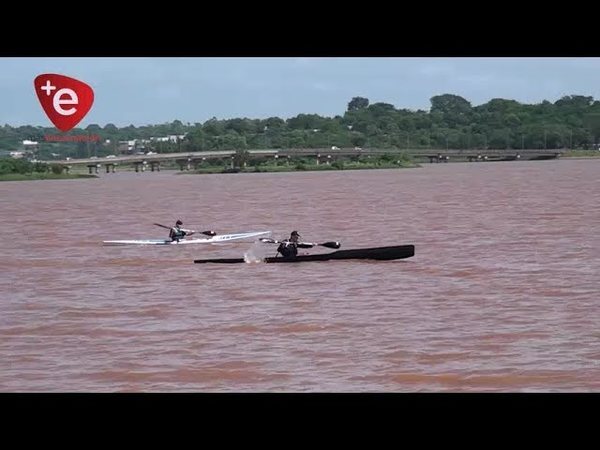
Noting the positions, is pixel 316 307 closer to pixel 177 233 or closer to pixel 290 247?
pixel 290 247

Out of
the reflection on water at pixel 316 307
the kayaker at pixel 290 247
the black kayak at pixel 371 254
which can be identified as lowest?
the reflection on water at pixel 316 307

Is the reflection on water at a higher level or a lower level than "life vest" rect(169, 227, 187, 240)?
lower

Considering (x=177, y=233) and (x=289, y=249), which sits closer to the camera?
(x=289, y=249)

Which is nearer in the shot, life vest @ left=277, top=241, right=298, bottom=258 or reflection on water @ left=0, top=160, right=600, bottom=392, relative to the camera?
reflection on water @ left=0, top=160, right=600, bottom=392

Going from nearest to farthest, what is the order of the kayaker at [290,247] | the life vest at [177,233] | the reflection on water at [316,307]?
the reflection on water at [316,307] → the kayaker at [290,247] → the life vest at [177,233]

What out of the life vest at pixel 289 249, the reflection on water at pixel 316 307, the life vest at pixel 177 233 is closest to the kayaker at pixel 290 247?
the life vest at pixel 289 249

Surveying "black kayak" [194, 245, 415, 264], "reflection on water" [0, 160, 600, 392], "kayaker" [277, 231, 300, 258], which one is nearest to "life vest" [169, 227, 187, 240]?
"reflection on water" [0, 160, 600, 392]

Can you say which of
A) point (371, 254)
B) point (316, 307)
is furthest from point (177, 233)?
point (316, 307)

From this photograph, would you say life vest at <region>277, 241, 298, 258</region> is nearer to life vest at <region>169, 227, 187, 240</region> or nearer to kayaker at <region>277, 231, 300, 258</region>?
kayaker at <region>277, 231, 300, 258</region>

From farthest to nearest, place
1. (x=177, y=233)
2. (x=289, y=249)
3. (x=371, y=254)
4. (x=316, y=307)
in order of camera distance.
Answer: (x=177, y=233) < (x=289, y=249) < (x=371, y=254) < (x=316, y=307)

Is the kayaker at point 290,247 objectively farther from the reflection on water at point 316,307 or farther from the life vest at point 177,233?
the life vest at point 177,233

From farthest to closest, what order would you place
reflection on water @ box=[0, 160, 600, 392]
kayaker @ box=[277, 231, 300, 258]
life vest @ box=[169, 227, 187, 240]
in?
1. life vest @ box=[169, 227, 187, 240]
2. kayaker @ box=[277, 231, 300, 258]
3. reflection on water @ box=[0, 160, 600, 392]
